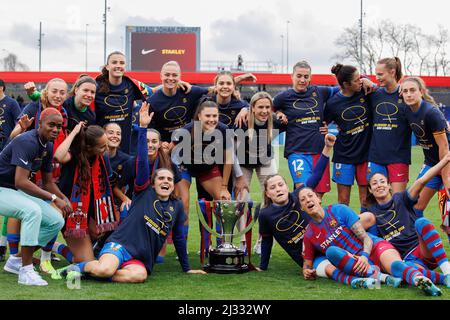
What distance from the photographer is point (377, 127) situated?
6387 mm

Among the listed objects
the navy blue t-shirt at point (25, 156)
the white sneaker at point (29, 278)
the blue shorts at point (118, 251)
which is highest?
the navy blue t-shirt at point (25, 156)

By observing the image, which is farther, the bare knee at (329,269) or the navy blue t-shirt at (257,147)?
the navy blue t-shirt at (257,147)

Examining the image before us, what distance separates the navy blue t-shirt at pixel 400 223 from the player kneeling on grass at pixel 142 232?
5.27ft

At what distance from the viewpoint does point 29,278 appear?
16.1ft

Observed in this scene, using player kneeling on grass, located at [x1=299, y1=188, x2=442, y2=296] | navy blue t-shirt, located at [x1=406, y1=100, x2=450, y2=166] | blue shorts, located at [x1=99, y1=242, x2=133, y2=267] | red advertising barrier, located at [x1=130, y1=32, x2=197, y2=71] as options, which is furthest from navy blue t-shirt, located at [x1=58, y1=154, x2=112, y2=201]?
red advertising barrier, located at [x1=130, y1=32, x2=197, y2=71]

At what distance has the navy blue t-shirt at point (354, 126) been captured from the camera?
654cm

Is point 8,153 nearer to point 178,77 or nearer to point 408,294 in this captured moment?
point 178,77

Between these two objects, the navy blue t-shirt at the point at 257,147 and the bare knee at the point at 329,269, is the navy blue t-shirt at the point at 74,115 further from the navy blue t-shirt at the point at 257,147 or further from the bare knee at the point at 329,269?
the bare knee at the point at 329,269

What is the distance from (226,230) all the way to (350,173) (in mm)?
1613

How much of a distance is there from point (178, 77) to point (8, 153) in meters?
2.07

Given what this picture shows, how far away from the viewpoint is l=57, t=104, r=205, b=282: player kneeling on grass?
16.4 ft

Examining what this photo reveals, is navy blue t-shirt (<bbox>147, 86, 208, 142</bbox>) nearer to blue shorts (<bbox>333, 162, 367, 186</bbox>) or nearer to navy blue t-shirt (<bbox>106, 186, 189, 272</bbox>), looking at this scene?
navy blue t-shirt (<bbox>106, 186, 189, 272</bbox>)

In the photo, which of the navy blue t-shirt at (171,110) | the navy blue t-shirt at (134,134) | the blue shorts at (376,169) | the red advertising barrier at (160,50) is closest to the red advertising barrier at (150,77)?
the red advertising barrier at (160,50)

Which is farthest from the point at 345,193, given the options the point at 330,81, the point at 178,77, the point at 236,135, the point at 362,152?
the point at 330,81
